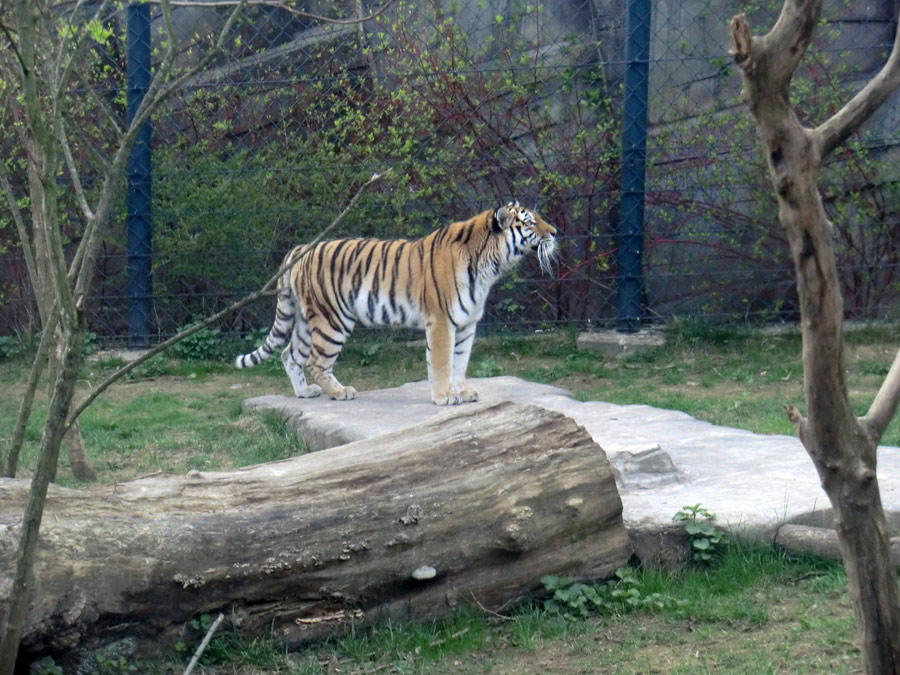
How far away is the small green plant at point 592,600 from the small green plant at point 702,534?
0.28 m

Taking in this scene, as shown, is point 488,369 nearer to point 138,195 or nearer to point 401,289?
point 401,289

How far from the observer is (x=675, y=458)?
15.8 feet

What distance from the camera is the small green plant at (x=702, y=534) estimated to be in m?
3.81

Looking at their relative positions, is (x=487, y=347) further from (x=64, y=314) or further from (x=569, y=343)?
(x=64, y=314)

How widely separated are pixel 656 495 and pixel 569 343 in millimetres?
4542

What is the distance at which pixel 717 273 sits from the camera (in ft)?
29.0

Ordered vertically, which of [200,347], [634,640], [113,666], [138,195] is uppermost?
[138,195]

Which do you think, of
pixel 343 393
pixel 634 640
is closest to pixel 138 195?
pixel 343 393

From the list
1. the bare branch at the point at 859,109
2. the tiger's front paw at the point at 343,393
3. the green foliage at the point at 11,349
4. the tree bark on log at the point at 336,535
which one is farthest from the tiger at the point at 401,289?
the bare branch at the point at 859,109

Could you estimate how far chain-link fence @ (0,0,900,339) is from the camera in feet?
28.2

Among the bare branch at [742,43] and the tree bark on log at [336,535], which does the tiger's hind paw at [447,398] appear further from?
the bare branch at [742,43]

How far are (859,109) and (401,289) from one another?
17.1ft

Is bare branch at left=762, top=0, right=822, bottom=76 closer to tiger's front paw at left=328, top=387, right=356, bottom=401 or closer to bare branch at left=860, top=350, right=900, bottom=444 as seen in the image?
bare branch at left=860, top=350, right=900, bottom=444

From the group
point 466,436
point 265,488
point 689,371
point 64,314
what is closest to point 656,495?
point 466,436
